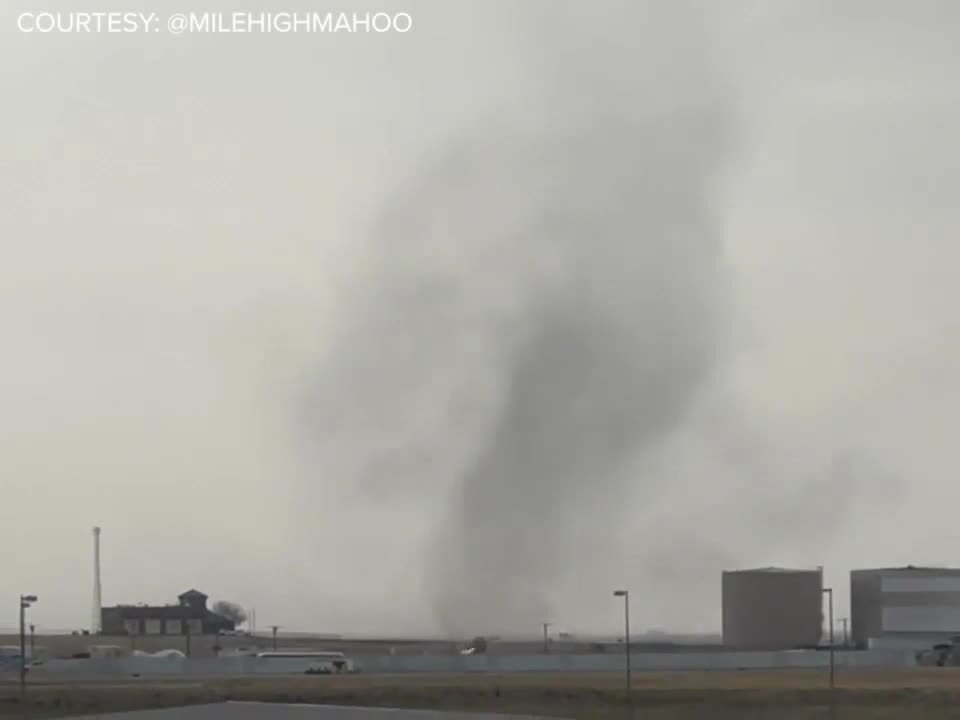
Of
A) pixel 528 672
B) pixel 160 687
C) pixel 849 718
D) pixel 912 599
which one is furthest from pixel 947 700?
pixel 912 599

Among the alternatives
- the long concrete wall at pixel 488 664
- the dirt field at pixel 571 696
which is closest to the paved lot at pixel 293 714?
the dirt field at pixel 571 696

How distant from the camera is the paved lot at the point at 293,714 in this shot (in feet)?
188

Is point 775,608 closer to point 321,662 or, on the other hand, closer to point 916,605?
point 916,605

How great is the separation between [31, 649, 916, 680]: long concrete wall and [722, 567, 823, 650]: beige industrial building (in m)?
31.2

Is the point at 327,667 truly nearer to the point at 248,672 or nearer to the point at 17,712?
the point at 248,672

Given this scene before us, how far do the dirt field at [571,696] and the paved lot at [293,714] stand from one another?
41279 mm

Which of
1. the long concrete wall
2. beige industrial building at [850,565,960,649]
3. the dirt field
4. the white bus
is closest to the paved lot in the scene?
the dirt field

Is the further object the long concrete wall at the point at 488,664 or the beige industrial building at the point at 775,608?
the beige industrial building at the point at 775,608

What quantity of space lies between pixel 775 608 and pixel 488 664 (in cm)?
5385

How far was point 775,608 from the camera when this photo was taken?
184 metres

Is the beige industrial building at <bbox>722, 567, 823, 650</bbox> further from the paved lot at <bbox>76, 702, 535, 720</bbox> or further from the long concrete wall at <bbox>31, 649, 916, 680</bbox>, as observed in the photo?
the paved lot at <bbox>76, 702, 535, 720</bbox>

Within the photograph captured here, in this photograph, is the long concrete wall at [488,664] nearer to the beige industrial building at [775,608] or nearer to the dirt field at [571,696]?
the dirt field at [571,696]

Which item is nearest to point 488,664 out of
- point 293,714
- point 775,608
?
point 775,608

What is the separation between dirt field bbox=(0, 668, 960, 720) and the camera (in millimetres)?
100500
